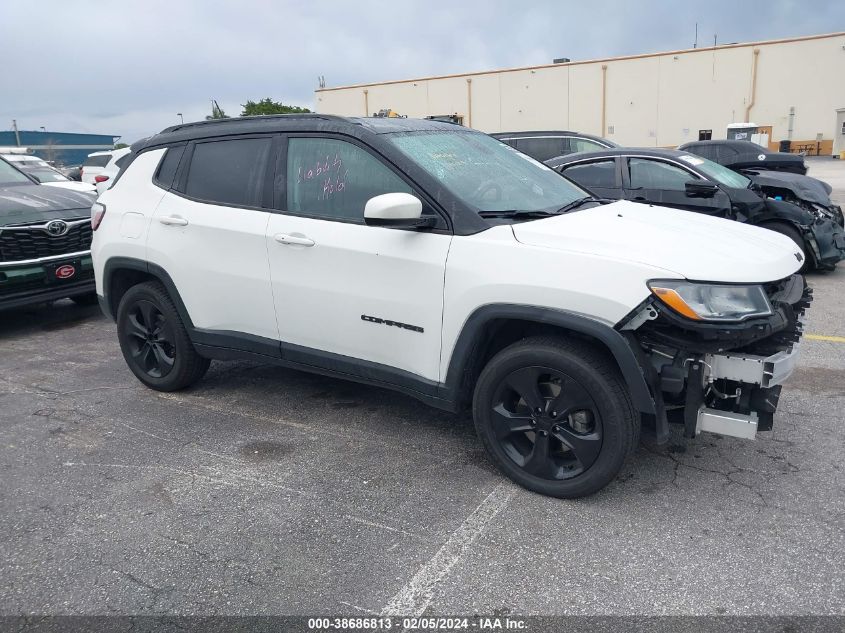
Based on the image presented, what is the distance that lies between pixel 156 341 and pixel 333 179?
1923mm

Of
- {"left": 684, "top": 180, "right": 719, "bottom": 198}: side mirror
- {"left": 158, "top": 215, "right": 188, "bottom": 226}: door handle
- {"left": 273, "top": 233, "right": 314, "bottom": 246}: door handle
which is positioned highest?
{"left": 158, "top": 215, "right": 188, "bottom": 226}: door handle

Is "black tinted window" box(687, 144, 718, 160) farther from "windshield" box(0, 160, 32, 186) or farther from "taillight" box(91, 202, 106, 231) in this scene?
"taillight" box(91, 202, 106, 231)

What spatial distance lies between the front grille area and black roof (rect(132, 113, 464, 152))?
7.87ft

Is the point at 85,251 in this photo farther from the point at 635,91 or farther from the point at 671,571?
the point at 635,91

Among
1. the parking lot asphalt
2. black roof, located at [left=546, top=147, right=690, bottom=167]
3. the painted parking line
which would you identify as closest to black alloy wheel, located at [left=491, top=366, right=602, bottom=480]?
the parking lot asphalt

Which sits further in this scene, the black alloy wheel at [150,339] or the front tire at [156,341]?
the black alloy wheel at [150,339]

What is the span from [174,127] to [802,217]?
6669mm

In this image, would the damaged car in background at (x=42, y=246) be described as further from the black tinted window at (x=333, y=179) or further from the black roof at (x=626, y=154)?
the black roof at (x=626, y=154)

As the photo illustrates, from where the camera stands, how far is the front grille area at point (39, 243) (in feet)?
21.1

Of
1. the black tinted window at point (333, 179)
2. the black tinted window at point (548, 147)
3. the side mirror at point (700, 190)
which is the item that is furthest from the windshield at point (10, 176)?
the black tinted window at point (548, 147)

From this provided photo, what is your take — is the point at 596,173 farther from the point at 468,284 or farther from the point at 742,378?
the point at 742,378

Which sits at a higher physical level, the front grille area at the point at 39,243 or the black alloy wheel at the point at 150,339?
the front grille area at the point at 39,243

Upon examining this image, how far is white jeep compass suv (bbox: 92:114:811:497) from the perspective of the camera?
303cm

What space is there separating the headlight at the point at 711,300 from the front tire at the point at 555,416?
0.43m
